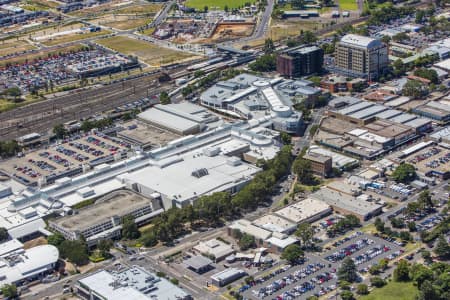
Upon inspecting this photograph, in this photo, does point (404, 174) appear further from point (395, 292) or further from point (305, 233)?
point (395, 292)

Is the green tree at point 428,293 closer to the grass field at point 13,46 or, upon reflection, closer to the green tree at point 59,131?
the green tree at point 59,131

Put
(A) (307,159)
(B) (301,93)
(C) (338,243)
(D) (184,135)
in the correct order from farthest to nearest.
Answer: (B) (301,93) < (D) (184,135) < (A) (307,159) < (C) (338,243)

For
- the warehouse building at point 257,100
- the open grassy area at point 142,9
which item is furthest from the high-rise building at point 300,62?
the open grassy area at point 142,9

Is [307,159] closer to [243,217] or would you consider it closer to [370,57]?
[243,217]

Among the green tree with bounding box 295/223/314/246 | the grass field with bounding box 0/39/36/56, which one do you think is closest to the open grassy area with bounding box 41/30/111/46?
the grass field with bounding box 0/39/36/56

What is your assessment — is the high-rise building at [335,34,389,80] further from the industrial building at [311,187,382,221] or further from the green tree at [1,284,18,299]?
the green tree at [1,284,18,299]

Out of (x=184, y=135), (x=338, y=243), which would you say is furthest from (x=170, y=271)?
(x=184, y=135)
